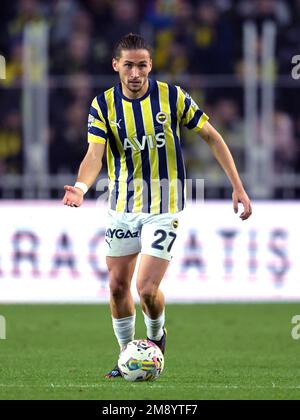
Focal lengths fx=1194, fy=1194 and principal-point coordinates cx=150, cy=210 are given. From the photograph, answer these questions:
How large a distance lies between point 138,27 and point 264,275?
4.11 metres

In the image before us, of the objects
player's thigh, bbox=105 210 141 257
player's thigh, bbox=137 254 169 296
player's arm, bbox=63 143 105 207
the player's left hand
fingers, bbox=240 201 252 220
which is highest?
player's arm, bbox=63 143 105 207

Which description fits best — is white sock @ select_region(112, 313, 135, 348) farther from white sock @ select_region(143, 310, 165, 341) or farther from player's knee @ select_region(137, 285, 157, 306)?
player's knee @ select_region(137, 285, 157, 306)

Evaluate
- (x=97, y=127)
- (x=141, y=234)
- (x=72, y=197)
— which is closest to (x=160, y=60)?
(x=97, y=127)

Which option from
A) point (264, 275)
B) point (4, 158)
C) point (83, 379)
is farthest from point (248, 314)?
point (83, 379)

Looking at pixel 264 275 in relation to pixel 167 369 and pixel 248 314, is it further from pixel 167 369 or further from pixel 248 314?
pixel 167 369

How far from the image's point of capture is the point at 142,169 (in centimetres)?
805

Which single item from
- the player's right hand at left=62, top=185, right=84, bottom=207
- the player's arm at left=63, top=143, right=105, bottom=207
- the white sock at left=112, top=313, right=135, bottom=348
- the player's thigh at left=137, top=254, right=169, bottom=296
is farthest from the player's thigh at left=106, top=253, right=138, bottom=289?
the player's right hand at left=62, top=185, right=84, bottom=207

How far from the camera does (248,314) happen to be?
13.3 metres

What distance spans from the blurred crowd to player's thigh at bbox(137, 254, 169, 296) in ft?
22.9

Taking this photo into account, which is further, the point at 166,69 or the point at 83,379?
the point at 166,69

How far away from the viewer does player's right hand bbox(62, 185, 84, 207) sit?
7.25m

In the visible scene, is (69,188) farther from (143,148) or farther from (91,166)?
(143,148)

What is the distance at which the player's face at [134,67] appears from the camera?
7801 mm

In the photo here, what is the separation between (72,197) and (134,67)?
109 cm
